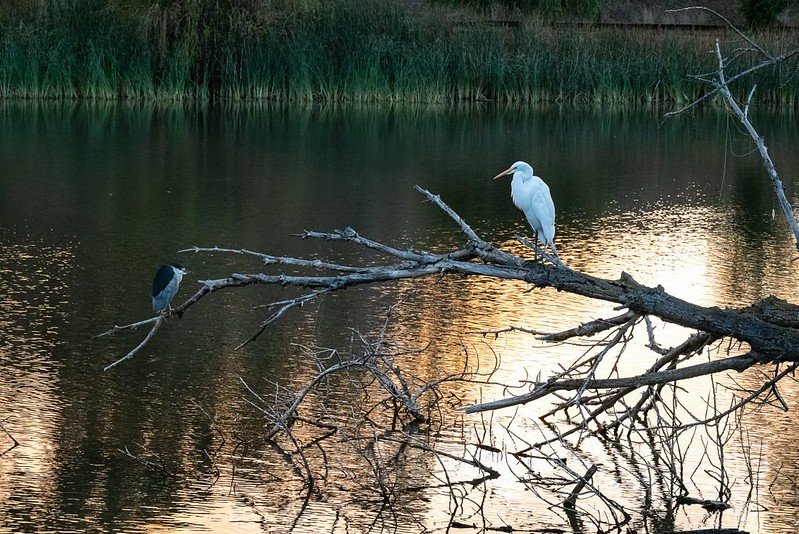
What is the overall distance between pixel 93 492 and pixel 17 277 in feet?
13.2

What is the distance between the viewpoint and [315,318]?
26.1 feet

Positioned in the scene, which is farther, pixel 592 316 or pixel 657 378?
pixel 592 316

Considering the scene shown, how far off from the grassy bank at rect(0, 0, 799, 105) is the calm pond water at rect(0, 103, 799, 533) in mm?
4275

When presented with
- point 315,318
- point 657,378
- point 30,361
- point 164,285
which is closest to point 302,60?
point 315,318

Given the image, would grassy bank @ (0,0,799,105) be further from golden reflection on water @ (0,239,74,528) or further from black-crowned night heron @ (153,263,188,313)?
black-crowned night heron @ (153,263,188,313)

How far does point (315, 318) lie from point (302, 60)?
14105mm

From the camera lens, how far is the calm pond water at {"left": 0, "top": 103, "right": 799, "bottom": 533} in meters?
5.20

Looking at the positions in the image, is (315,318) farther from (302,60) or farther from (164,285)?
(302,60)

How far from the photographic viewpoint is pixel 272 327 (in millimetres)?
7707

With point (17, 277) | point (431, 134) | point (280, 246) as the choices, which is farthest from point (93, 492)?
point (431, 134)

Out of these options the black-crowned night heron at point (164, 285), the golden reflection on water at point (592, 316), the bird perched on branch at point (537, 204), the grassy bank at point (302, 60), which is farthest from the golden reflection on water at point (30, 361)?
the grassy bank at point (302, 60)

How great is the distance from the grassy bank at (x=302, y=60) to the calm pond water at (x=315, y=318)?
4.27 m

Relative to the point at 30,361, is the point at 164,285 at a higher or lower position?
higher

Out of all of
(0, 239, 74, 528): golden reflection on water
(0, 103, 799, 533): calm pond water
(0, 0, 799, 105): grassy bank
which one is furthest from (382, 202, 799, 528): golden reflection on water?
(0, 0, 799, 105): grassy bank
